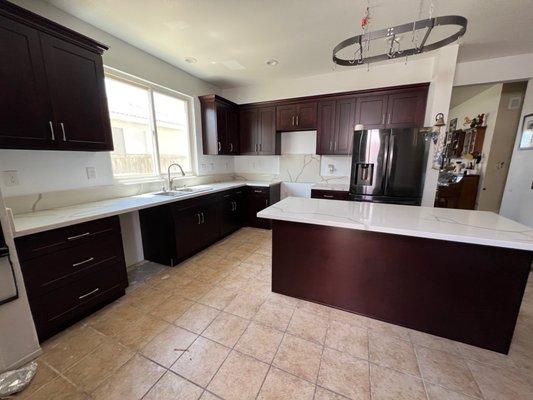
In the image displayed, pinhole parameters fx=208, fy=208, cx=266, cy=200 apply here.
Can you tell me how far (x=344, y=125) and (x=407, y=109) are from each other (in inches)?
34.6

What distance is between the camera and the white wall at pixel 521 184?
2.87 m

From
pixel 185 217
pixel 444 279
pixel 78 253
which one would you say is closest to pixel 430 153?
pixel 444 279

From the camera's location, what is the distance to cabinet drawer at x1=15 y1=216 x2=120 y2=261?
1397 millimetres

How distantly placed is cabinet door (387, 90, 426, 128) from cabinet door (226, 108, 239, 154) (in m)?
2.66

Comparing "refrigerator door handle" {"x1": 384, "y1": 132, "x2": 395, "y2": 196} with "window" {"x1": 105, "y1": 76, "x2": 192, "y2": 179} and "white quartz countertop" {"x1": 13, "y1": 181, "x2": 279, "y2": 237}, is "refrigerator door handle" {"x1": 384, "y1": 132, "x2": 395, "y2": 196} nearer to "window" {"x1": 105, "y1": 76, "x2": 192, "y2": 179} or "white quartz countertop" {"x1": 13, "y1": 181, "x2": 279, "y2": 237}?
"white quartz countertop" {"x1": 13, "y1": 181, "x2": 279, "y2": 237}

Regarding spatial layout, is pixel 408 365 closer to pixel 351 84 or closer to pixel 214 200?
pixel 214 200

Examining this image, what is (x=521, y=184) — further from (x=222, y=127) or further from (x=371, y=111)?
(x=222, y=127)

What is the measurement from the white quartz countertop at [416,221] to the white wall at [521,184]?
201 cm

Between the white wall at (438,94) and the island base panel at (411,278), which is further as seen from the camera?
the white wall at (438,94)

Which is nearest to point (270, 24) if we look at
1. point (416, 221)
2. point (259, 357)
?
point (416, 221)

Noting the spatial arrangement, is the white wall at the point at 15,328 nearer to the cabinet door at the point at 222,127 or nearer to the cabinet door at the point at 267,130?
the cabinet door at the point at 222,127

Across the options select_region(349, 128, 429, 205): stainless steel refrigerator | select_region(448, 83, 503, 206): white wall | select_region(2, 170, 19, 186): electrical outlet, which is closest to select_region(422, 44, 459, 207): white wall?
select_region(349, 128, 429, 205): stainless steel refrigerator

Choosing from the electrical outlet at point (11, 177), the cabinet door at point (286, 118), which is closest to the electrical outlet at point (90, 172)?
the electrical outlet at point (11, 177)

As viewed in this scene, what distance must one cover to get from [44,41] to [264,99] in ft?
10.1
